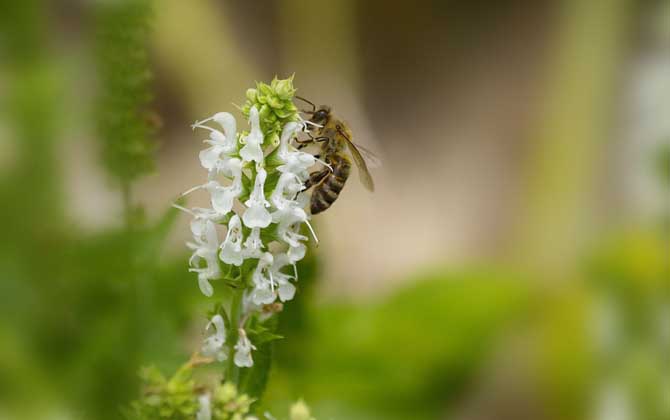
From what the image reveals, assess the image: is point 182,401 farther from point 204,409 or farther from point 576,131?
point 576,131

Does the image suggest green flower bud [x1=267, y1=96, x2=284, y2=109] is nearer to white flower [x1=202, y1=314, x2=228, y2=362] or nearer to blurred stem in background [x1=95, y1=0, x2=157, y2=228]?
white flower [x1=202, y1=314, x2=228, y2=362]

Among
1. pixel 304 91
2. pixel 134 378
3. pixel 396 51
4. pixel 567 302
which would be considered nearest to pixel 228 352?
pixel 134 378

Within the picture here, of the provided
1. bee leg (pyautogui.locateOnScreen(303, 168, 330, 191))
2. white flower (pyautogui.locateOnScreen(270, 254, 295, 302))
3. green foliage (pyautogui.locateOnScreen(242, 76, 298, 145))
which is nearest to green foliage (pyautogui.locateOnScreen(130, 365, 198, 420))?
white flower (pyautogui.locateOnScreen(270, 254, 295, 302))

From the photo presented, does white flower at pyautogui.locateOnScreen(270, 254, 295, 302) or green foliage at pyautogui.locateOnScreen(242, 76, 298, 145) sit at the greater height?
green foliage at pyautogui.locateOnScreen(242, 76, 298, 145)

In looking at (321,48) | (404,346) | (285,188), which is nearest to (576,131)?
(321,48)

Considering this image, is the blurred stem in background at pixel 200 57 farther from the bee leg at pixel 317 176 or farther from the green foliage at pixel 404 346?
the bee leg at pixel 317 176

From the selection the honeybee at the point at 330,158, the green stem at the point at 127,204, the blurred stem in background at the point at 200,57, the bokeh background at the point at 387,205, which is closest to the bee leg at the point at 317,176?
the honeybee at the point at 330,158
